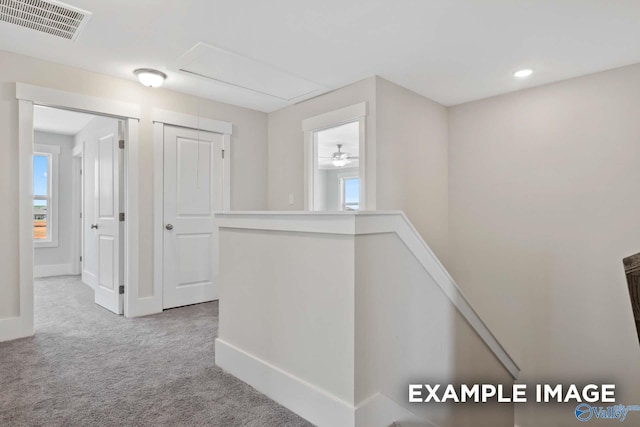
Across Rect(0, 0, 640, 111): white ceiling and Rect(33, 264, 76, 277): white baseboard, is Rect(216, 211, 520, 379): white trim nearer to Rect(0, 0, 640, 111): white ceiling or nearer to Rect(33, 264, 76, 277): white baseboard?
Rect(0, 0, 640, 111): white ceiling

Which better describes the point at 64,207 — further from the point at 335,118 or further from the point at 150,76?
the point at 335,118

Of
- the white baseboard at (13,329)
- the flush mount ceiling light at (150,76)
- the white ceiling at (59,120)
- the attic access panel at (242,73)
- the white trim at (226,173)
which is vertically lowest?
the white baseboard at (13,329)

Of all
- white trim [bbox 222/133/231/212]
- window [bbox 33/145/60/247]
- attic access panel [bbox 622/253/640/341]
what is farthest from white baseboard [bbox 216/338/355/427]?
window [bbox 33/145/60/247]

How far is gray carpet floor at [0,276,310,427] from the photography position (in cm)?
170

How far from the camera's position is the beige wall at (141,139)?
2.83m

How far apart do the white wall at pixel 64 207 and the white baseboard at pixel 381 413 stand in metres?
6.38

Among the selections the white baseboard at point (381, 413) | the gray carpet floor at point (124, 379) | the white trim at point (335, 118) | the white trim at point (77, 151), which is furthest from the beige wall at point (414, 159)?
the white trim at point (77, 151)

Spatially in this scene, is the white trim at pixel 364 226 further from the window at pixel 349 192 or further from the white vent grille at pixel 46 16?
the window at pixel 349 192

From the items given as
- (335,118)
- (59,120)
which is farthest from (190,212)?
(59,120)

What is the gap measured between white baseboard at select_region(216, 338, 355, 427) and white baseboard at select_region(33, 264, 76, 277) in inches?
204

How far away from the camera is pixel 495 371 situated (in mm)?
2535

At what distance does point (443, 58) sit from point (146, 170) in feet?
10.2

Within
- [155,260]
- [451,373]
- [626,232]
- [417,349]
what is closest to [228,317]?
[417,349]

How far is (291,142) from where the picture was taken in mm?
4328
